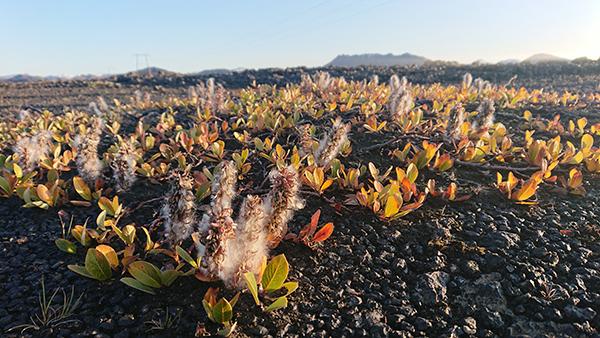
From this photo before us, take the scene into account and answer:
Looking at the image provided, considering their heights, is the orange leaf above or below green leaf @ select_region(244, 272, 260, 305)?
above

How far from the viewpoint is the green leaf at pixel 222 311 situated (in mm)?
1877

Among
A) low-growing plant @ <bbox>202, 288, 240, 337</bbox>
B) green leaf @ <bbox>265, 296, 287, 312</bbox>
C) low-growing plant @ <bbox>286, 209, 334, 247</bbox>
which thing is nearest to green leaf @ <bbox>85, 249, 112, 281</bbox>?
low-growing plant @ <bbox>202, 288, 240, 337</bbox>

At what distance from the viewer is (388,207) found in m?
2.82

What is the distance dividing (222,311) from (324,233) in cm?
88

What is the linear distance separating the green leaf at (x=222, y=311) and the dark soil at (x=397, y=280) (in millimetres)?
87

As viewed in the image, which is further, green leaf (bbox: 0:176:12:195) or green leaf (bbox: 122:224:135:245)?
green leaf (bbox: 0:176:12:195)

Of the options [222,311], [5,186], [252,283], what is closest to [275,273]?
[252,283]

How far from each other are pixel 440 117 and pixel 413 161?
2.09m

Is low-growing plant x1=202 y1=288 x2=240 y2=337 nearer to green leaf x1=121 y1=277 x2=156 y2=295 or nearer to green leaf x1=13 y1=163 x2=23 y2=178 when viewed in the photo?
green leaf x1=121 y1=277 x2=156 y2=295

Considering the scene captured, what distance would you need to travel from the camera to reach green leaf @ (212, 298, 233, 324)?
1877mm

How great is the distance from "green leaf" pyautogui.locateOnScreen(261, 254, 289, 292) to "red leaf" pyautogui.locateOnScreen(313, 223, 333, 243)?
502mm

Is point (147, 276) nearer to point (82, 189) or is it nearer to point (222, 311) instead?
point (222, 311)

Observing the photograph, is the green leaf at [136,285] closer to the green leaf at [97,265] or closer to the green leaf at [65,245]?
the green leaf at [97,265]

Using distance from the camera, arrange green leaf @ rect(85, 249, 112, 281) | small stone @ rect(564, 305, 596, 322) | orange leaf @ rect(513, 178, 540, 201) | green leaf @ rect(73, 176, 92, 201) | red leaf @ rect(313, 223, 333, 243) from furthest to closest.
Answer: green leaf @ rect(73, 176, 92, 201) < orange leaf @ rect(513, 178, 540, 201) < red leaf @ rect(313, 223, 333, 243) < green leaf @ rect(85, 249, 112, 281) < small stone @ rect(564, 305, 596, 322)
